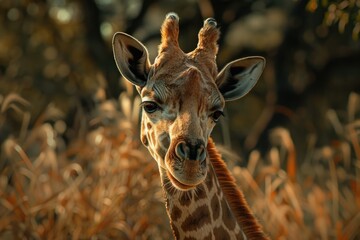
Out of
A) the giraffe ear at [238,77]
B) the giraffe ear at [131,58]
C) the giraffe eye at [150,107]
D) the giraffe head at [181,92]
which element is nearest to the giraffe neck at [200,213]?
the giraffe head at [181,92]

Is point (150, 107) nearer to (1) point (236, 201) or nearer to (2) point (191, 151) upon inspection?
(2) point (191, 151)

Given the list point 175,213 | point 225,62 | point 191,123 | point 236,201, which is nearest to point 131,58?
point 191,123

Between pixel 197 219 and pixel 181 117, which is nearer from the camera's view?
pixel 181 117

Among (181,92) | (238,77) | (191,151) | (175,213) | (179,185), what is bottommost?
(175,213)

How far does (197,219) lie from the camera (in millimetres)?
5305

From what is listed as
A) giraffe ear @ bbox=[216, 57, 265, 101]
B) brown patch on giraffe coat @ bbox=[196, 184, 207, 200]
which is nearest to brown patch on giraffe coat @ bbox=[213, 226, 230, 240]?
brown patch on giraffe coat @ bbox=[196, 184, 207, 200]

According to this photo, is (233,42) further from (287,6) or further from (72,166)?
(72,166)

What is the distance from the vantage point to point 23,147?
8844 millimetres

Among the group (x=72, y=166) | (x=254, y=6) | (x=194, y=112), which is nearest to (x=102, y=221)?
(x=72, y=166)

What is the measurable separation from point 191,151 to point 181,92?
1.65 feet

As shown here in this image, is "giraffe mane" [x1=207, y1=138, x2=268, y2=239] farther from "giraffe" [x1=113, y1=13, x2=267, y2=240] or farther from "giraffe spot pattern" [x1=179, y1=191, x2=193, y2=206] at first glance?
"giraffe spot pattern" [x1=179, y1=191, x2=193, y2=206]

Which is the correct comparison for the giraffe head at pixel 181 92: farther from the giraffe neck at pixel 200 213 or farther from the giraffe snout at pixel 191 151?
the giraffe neck at pixel 200 213

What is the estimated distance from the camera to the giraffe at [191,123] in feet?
16.0

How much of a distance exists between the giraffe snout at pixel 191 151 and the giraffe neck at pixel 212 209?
53cm
